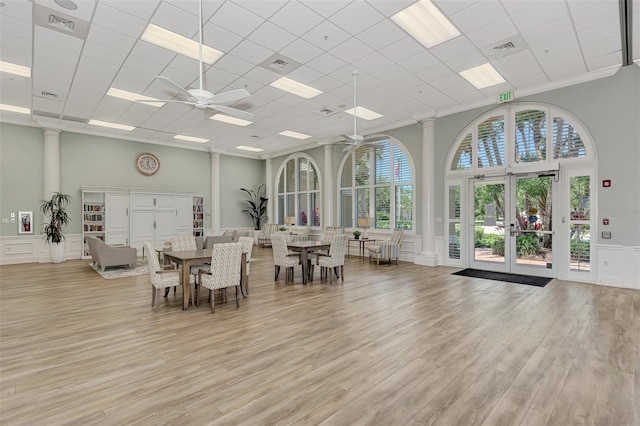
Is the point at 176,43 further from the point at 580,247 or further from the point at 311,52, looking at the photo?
the point at 580,247

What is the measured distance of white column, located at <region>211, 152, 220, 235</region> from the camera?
12156 mm

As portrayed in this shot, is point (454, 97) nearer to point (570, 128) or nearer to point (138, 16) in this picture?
point (570, 128)

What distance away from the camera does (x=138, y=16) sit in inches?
159

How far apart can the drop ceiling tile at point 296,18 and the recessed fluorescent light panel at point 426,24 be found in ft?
3.52

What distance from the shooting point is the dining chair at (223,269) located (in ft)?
14.4

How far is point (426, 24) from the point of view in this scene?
433 cm

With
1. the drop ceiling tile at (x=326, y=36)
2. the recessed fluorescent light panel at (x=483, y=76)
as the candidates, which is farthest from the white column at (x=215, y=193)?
the recessed fluorescent light panel at (x=483, y=76)

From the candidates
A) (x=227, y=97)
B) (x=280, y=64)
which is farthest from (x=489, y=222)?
(x=227, y=97)

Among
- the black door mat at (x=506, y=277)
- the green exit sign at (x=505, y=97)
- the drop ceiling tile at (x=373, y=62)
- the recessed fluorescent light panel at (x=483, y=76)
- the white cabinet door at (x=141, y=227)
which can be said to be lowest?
the black door mat at (x=506, y=277)

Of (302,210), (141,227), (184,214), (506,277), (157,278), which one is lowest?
(506,277)

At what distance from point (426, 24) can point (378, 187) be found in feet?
18.3

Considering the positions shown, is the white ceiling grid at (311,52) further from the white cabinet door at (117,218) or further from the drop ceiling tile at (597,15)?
the white cabinet door at (117,218)

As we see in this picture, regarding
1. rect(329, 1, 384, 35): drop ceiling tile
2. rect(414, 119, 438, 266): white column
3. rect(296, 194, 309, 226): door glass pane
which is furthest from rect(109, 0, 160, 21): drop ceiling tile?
rect(296, 194, 309, 226): door glass pane

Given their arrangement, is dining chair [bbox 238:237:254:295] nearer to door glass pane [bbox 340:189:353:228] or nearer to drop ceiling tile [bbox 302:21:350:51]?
drop ceiling tile [bbox 302:21:350:51]
